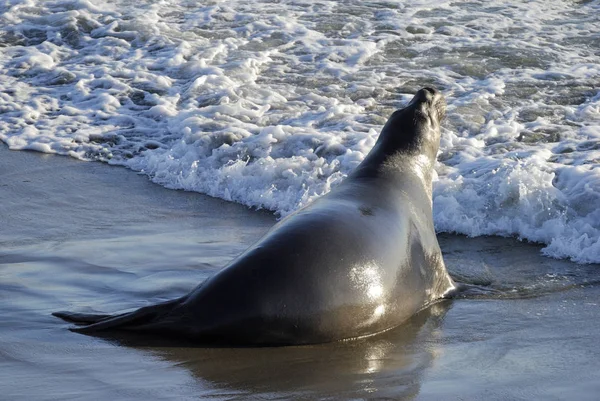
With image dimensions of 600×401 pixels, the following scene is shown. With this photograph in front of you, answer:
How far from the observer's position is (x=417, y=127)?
6.94 metres

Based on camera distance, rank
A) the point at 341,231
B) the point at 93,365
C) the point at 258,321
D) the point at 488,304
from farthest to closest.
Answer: the point at 488,304
the point at 341,231
the point at 258,321
the point at 93,365

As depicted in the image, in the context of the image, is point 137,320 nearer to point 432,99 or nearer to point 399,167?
point 399,167

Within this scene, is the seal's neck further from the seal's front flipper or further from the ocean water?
the seal's front flipper

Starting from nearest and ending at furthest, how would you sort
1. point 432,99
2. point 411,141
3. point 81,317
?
point 81,317, point 411,141, point 432,99

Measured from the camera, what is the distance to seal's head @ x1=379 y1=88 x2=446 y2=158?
22.2ft

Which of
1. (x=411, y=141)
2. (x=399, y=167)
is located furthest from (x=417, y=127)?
(x=399, y=167)

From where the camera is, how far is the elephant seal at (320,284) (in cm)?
462

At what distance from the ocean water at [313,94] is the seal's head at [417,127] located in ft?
3.09

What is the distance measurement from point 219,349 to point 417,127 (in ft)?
9.45

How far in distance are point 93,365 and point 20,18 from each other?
1118 cm

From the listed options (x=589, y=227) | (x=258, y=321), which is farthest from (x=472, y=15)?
(x=258, y=321)

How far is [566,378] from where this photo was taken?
4379mm

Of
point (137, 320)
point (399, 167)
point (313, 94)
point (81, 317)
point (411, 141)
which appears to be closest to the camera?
point (137, 320)

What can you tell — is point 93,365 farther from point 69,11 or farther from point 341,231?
point 69,11
